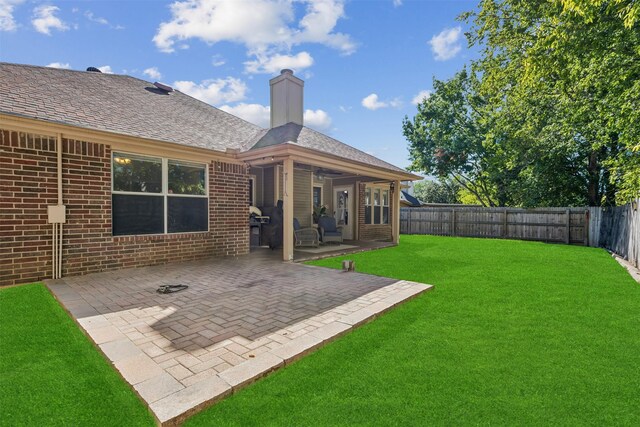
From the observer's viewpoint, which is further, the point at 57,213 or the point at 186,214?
the point at 186,214

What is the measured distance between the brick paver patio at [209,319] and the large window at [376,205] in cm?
755

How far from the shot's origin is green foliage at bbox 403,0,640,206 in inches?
301

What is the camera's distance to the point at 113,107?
6996 mm

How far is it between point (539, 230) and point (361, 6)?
1263 cm

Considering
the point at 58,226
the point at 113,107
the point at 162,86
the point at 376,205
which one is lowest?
the point at 58,226

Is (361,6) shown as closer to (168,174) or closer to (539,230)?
(168,174)

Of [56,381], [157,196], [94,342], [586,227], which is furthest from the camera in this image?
[586,227]

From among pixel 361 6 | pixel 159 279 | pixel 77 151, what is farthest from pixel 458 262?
pixel 77 151

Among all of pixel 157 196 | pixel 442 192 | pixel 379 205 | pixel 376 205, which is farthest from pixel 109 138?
pixel 442 192

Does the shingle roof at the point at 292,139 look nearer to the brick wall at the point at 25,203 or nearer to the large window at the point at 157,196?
the large window at the point at 157,196

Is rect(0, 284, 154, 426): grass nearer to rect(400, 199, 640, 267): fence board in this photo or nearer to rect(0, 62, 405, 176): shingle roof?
rect(0, 62, 405, 176): shingle roof

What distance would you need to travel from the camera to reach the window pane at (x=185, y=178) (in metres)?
6.91

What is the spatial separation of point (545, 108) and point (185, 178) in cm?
1527

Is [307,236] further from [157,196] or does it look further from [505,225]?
[505,225]
